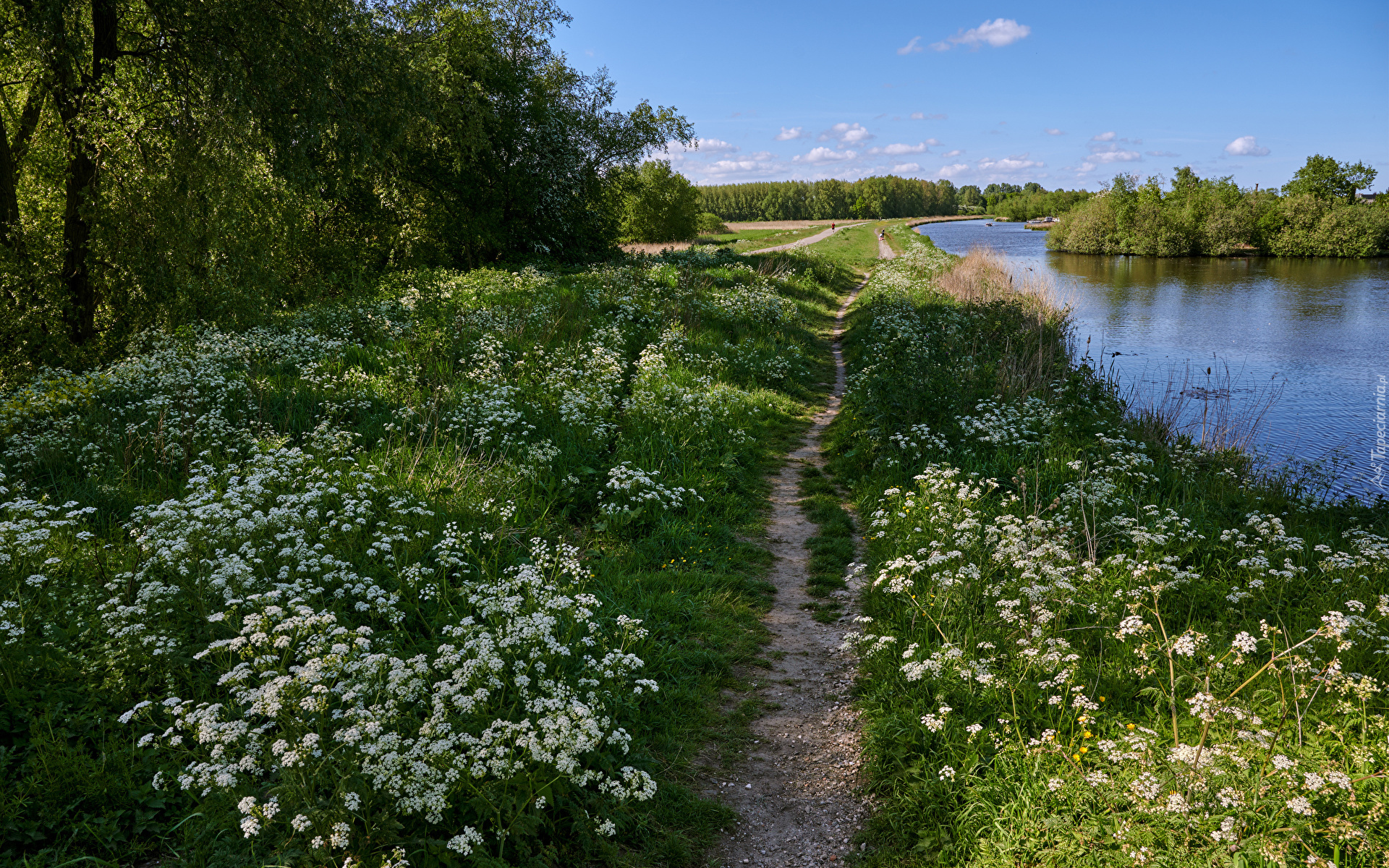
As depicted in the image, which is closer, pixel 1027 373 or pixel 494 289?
pixel 1027 373

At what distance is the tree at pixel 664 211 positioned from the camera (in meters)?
45.0

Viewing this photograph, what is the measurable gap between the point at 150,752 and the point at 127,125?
1193 cm

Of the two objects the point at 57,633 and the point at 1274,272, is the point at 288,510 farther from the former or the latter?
the point at 1274,272

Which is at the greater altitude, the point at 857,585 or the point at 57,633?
the point at 57,633

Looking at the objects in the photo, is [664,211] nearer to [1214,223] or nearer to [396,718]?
[1214,223]

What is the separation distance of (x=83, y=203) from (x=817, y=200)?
161 metres

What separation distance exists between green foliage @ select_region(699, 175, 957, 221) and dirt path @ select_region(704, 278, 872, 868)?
149 metres

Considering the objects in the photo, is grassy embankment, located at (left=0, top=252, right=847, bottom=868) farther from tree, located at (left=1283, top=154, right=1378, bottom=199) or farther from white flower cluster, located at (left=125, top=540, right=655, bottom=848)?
tree, located at (left=1283, top=154, right=1378, bottom=199)

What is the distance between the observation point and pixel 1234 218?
49031 millimetres

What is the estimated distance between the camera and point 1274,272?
120ft

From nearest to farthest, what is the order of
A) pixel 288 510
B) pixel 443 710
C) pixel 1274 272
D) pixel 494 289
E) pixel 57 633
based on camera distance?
pixel 443 710 < pixel 57 633 < pixel 288 510 < pixel 494 289 < pixel 1274 272

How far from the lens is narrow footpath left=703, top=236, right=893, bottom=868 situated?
405 centimetres

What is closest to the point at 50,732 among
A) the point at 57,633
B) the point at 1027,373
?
the point at 57,633

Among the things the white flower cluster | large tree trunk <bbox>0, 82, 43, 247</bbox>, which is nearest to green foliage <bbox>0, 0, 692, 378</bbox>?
large tree trunk <bbox>0, 82, 43, 247</bbox>
